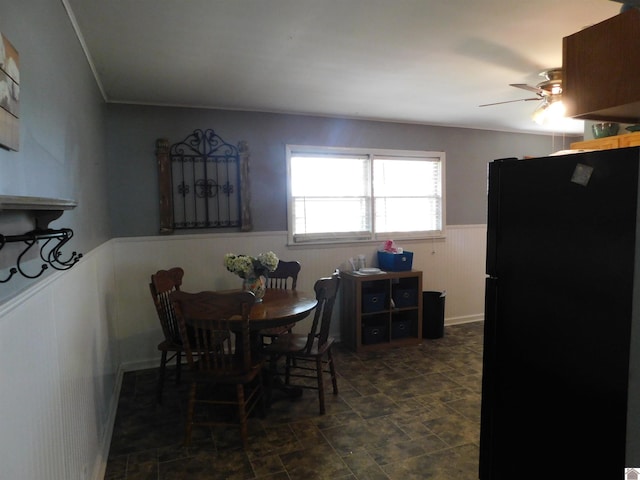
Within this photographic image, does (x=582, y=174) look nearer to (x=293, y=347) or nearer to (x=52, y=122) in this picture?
(x=52, y=122)

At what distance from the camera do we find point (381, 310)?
14.1 ft

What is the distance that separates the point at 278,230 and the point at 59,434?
294 cm

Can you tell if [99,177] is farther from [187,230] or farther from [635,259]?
[635,259]

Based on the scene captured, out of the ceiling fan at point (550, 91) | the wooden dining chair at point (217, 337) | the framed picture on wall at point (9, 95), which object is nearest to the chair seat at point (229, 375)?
the wooden dining chair at point (217, 337)

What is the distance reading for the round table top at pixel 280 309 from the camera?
2615mm

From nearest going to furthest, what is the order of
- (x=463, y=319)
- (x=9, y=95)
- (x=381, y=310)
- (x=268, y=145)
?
(x=9, y=95) → (x=268, y=145) → (x=381, y=310) → (x=463, y=319)

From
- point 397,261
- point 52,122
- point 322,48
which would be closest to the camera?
point 52,122

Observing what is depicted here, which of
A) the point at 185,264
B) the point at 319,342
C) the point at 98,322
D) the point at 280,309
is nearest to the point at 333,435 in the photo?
the point at 319,342

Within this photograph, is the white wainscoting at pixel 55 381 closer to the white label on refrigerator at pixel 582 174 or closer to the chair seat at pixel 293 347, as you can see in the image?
the chair seat at pixel 293 347

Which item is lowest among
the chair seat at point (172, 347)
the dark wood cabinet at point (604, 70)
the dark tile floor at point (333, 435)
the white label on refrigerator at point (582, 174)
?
the dark tile floor at point (333, 435)

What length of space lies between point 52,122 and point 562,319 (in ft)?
6.81

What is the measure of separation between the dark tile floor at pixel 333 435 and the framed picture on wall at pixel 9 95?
77.9 inches

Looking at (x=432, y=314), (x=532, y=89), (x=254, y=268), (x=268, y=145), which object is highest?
(x=532, y=89)

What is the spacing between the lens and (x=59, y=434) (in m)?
1.42
